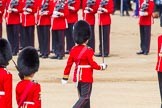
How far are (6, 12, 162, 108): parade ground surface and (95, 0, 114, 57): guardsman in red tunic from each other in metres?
0.28

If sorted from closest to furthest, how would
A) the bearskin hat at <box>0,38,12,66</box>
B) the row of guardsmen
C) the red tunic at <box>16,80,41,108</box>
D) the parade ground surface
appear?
1. the red tunic at <box>16,80,41,108</box>
2. the bearskin hat at <box>0,38,12,66</box>
3. the parade ground surface
4. the row of guardsmen

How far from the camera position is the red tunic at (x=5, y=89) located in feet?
24.9

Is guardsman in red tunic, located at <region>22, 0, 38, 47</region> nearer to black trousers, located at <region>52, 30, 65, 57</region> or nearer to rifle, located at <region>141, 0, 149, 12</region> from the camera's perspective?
black trousers, located at <region>52, 30, 65, 57</region>

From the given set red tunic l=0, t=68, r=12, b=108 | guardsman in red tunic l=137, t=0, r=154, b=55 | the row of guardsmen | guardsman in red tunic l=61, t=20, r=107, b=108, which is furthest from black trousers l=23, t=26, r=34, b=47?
red tunic l=0, t=68, r=12, b=108

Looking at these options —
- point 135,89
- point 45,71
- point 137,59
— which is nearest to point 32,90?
point 135,89

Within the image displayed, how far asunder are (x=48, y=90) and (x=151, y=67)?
3323 millimetres

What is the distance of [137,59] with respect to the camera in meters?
15.6

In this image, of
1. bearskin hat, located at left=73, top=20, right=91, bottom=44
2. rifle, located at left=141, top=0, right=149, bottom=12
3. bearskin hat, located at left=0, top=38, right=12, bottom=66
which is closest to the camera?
bearskin hat, located at left=0, top=38, right=12, bottom=66

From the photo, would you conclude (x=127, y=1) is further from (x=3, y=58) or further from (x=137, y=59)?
(x=3, y=58)

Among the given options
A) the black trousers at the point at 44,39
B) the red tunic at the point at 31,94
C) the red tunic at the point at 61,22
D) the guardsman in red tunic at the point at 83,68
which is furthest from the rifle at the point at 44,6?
the red tunic at the point at 31,94

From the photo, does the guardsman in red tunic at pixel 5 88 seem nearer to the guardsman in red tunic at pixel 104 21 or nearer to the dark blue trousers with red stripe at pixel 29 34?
the guardsman in red tunic at pixel 104 21

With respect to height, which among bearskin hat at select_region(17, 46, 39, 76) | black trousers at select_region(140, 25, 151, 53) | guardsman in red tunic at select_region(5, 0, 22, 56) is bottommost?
black trousers at select_region(140, 25, 151, 53)

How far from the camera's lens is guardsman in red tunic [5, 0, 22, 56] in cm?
1577

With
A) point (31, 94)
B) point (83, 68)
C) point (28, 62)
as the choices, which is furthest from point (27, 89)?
point (83, 68)
